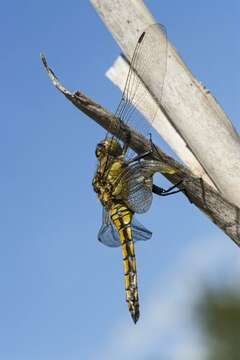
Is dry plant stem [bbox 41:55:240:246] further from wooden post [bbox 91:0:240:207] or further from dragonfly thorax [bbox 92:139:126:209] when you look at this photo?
dragonfly thorax [bbox 92:139:126:209]

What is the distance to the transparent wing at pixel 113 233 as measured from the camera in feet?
14.9

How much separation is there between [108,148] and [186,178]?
0.86 meters

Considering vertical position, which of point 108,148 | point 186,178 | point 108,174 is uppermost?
point 108,148

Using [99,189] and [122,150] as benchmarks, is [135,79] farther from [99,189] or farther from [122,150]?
[99,189]

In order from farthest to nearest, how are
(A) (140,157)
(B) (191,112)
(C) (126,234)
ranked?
(C) (126,234), (A) (140,157), (B) (191,112)

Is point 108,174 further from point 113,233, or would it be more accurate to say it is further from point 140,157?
point 140,157

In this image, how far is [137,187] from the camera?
14.5 ft

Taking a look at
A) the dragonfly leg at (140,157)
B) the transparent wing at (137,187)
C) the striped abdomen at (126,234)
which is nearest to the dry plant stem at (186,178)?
the dragonfly leg at (140,157)

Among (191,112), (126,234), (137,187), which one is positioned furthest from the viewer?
(126,234)

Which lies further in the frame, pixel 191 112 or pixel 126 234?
pixel 126 234

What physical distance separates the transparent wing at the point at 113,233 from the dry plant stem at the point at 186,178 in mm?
791

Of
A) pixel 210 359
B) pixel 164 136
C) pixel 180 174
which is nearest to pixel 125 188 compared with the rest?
pixel 164 136

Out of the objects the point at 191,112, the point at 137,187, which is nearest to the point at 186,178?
the point at 191,112

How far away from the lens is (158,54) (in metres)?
3.82
